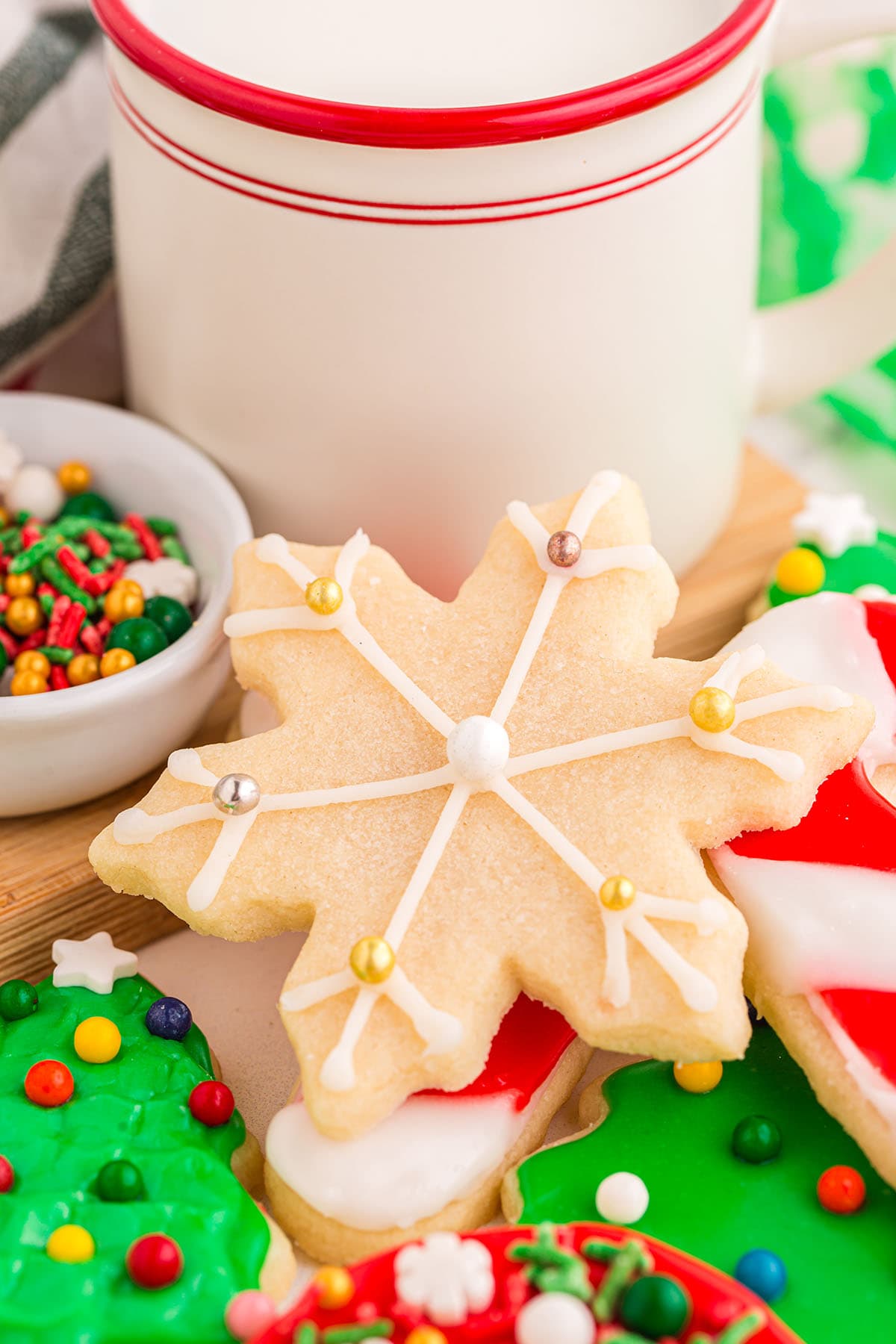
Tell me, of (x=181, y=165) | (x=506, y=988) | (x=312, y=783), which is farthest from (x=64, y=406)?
(x=506, y=988)

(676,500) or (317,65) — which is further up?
(317,65)

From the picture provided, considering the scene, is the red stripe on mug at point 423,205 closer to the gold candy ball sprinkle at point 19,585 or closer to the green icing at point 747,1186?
the gold candy ball sprinkle at point 19,585

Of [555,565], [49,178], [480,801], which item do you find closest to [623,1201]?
[480,801]

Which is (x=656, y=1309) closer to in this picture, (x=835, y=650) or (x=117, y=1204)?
(x=117, y=1204)

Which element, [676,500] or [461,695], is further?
[676,500]

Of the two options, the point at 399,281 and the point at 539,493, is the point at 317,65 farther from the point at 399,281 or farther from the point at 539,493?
the point at 539,493

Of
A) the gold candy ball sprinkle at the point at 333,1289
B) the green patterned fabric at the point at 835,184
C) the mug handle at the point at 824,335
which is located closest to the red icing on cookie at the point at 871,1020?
the gold candy ball sprinkle at the point at 333,1289

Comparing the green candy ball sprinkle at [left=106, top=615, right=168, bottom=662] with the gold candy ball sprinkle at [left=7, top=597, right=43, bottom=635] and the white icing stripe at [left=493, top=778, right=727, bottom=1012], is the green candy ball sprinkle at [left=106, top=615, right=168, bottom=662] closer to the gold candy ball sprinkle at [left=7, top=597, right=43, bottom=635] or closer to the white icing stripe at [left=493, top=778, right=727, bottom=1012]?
the gold candy ball sprinkle at [left=7, top=597, right=43, bottom=635]

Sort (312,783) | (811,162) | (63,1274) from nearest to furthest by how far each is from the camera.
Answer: (63,1274) → (312,783) → (811,162)
